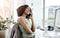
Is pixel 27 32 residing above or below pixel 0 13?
below

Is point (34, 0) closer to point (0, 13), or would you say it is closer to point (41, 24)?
point (41, 24)

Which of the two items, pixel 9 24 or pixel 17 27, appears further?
pixel 9 24

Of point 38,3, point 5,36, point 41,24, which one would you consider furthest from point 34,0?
point 5,36

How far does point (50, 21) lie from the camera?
275 centimetres

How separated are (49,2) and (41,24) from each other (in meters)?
0.52

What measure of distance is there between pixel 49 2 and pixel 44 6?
0.14m

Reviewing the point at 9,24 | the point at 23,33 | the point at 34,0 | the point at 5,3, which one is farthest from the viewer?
the point at 34,0

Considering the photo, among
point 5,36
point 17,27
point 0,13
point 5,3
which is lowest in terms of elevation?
Answer: point 5,36

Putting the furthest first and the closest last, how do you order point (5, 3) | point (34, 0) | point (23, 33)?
1. point (34, 0)
2. point (5, 3)
3. point (23, 33)

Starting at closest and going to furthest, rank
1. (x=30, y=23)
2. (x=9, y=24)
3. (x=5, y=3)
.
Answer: (x=30, y=23) < (x=9, y=24) < (x=5, y=3)

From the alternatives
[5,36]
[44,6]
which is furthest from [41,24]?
[5,36]

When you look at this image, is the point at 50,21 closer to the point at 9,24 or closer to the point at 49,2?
the point at 49,2

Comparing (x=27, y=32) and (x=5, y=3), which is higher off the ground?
(x=5, y=3)

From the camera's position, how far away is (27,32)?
165cm
